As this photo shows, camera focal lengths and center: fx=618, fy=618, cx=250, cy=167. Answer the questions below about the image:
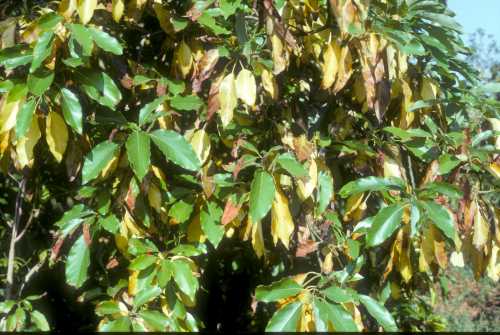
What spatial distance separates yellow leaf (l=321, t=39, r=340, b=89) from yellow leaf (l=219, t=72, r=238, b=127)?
0.29 meters

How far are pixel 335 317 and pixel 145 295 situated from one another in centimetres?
47

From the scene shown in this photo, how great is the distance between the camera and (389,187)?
1616 mm

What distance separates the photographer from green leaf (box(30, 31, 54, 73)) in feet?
4.84

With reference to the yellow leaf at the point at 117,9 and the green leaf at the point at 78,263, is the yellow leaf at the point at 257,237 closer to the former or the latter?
the green leaf at the point at 78,263

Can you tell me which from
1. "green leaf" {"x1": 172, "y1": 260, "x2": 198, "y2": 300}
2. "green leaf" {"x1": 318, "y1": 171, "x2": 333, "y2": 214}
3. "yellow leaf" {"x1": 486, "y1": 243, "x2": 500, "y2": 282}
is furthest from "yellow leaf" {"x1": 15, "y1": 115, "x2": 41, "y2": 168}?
"yellow leaf" {"x1": 486, "y1": 243, "x2": 500, "y2": 282}

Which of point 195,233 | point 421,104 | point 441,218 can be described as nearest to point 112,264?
point 195,233

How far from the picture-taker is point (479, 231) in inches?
71.4

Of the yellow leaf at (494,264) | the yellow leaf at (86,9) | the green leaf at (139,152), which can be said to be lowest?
the yellow leaf at (494,264)

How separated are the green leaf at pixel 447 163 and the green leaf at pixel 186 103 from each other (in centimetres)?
72

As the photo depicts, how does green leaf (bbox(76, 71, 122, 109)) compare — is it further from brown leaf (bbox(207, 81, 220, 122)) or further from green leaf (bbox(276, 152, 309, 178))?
green leaf (bbox(276, 152, 309, 178))

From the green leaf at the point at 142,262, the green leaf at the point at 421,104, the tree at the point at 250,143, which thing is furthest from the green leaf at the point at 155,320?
the green leaf at the point at 421,104

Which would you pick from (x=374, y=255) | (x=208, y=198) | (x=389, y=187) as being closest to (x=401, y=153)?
(x=374, y=255)

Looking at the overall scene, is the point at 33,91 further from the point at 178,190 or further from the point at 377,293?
the point at 377,293

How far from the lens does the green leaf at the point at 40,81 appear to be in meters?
1.51
